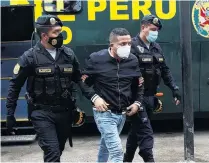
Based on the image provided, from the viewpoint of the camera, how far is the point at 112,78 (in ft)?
12.9

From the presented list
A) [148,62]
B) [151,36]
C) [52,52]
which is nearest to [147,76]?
[148,62]

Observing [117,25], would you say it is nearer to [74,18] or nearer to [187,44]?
[74,18]

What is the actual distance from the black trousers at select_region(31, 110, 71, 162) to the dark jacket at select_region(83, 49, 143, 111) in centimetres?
35

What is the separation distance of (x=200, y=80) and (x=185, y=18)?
186 cm

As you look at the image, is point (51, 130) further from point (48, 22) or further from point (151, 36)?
point (151, 36)

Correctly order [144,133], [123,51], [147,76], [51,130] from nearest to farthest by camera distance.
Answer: [51,130] < [123,51] < [144,133] < [147,76]

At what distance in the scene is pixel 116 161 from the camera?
12.5 ft

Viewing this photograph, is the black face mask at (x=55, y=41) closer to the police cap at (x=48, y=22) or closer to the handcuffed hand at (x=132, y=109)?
the police cap at (x=48, y=22)

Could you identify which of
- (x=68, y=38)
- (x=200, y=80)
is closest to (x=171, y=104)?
(x=200, y=80)

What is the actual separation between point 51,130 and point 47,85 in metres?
0.42

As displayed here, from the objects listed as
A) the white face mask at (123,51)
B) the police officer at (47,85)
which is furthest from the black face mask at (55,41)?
the white face mask at (123,51)

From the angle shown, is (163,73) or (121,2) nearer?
(163,73)

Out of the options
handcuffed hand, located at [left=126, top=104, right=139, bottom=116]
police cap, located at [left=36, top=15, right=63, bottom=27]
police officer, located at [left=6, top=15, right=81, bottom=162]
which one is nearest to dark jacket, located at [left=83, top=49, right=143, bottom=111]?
handcuffed hand, located at [left=126, top=104, right=139, bottom=116]

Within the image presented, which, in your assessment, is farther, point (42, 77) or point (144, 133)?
point (144, 133)
